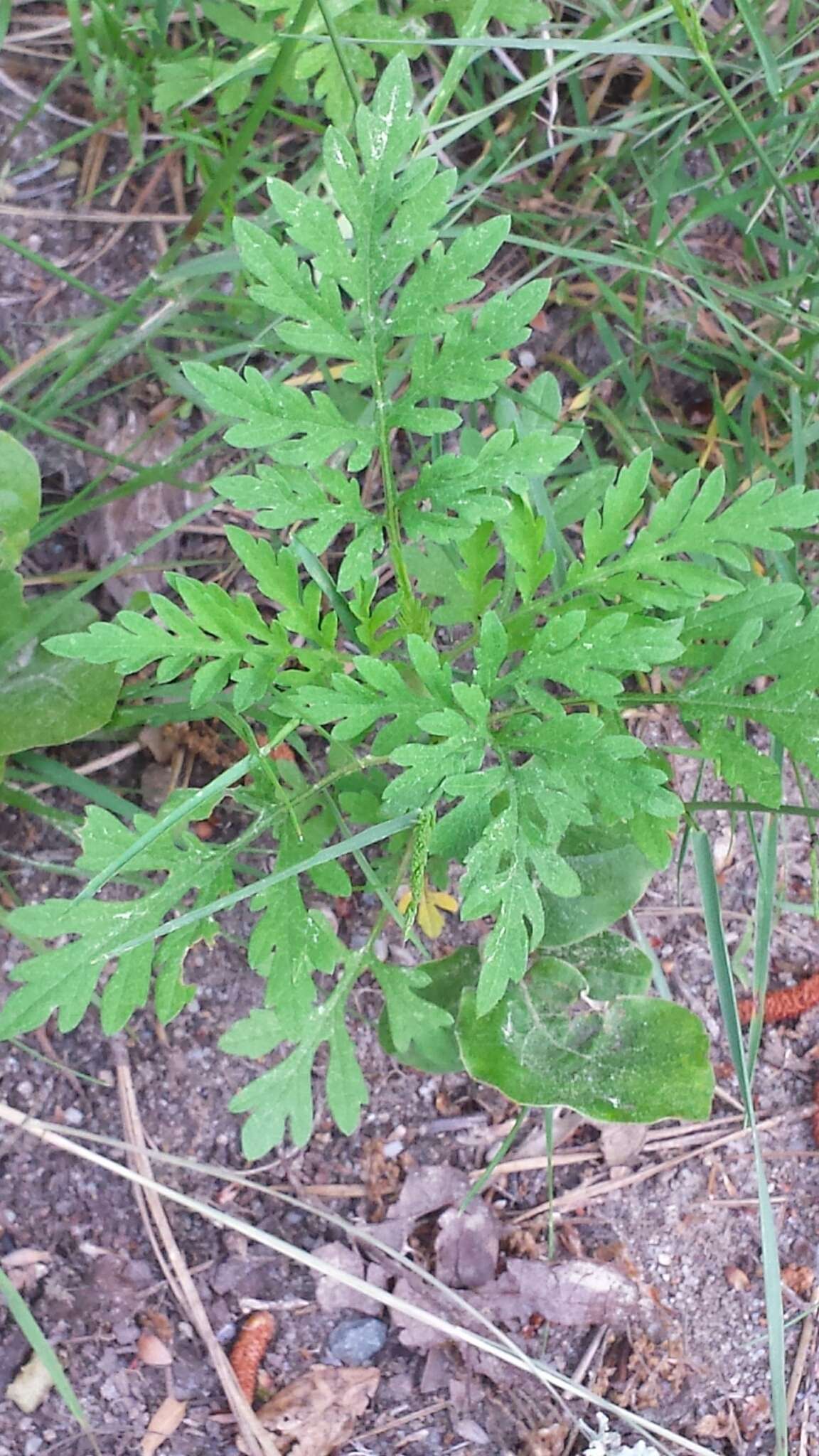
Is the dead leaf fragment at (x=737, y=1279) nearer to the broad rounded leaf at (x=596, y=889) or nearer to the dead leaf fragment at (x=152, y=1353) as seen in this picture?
the broad rounded leaf at (x=596, y=889)

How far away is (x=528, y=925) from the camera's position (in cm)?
217

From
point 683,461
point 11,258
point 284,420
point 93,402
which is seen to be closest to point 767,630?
point 683,461

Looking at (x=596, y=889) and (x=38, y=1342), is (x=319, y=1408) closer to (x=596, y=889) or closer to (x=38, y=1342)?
(x=38, y=1342)

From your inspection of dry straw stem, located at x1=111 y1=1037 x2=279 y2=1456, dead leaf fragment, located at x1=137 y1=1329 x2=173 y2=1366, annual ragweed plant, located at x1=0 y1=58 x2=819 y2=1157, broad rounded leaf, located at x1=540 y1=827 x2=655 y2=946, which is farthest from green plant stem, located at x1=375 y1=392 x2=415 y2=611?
dead leaf fragment, located at x1=137 y1=1329 x2=173 y2=1366

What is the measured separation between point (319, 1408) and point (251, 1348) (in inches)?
6.9

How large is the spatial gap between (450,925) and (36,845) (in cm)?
87

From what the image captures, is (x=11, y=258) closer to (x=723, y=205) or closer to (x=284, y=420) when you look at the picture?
(x=284, y=420)

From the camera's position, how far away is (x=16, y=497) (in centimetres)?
223

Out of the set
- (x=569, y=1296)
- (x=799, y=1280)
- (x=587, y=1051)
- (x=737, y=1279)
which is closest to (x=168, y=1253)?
(x=569, y=1296)

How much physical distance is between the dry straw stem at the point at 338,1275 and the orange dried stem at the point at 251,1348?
3cm

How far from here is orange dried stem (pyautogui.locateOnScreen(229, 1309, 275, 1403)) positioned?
226 centimetres

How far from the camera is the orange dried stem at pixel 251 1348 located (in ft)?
7.41

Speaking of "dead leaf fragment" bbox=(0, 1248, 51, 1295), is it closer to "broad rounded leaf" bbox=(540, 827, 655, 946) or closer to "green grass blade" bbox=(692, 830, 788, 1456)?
"broad rounded leaf" bbox=(540, 827, 655, 946)

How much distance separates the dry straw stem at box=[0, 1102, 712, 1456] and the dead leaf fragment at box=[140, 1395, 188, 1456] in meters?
0.12
